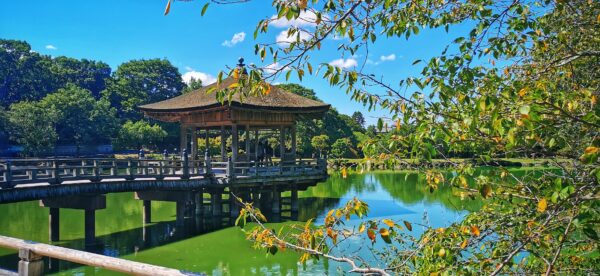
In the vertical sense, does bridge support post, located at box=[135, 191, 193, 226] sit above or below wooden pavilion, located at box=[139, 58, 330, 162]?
below

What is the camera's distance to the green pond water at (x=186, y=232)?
359 inches

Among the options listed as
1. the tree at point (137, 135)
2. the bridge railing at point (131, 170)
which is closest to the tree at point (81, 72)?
the tree at point (137, 135)

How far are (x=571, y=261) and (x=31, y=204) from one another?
19680 millimetres

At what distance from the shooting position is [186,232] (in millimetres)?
12617

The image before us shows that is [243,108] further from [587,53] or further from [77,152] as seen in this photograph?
[77,152]

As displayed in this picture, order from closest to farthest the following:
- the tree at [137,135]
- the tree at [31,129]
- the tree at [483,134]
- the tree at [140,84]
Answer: the tree at [483,134]
the tree at [31,129]
the tree at [137,135]
the tree at [140,84]

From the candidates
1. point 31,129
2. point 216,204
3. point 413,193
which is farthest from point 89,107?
point 413,193

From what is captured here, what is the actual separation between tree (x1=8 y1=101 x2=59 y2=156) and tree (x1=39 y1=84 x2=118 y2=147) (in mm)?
3064

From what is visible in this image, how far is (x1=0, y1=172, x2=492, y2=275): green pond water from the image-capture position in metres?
9.11

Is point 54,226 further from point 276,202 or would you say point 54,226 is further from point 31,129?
point 31,129

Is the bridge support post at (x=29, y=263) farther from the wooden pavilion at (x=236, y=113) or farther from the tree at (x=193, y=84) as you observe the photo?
the tree at (x=193, y=84)

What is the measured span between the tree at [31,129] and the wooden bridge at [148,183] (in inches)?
848

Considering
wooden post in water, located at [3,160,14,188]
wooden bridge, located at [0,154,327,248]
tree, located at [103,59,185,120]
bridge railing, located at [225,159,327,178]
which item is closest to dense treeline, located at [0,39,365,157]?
tree, located at [103,59,185,120]

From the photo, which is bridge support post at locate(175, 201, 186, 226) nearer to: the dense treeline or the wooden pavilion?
the wooden pavilion
